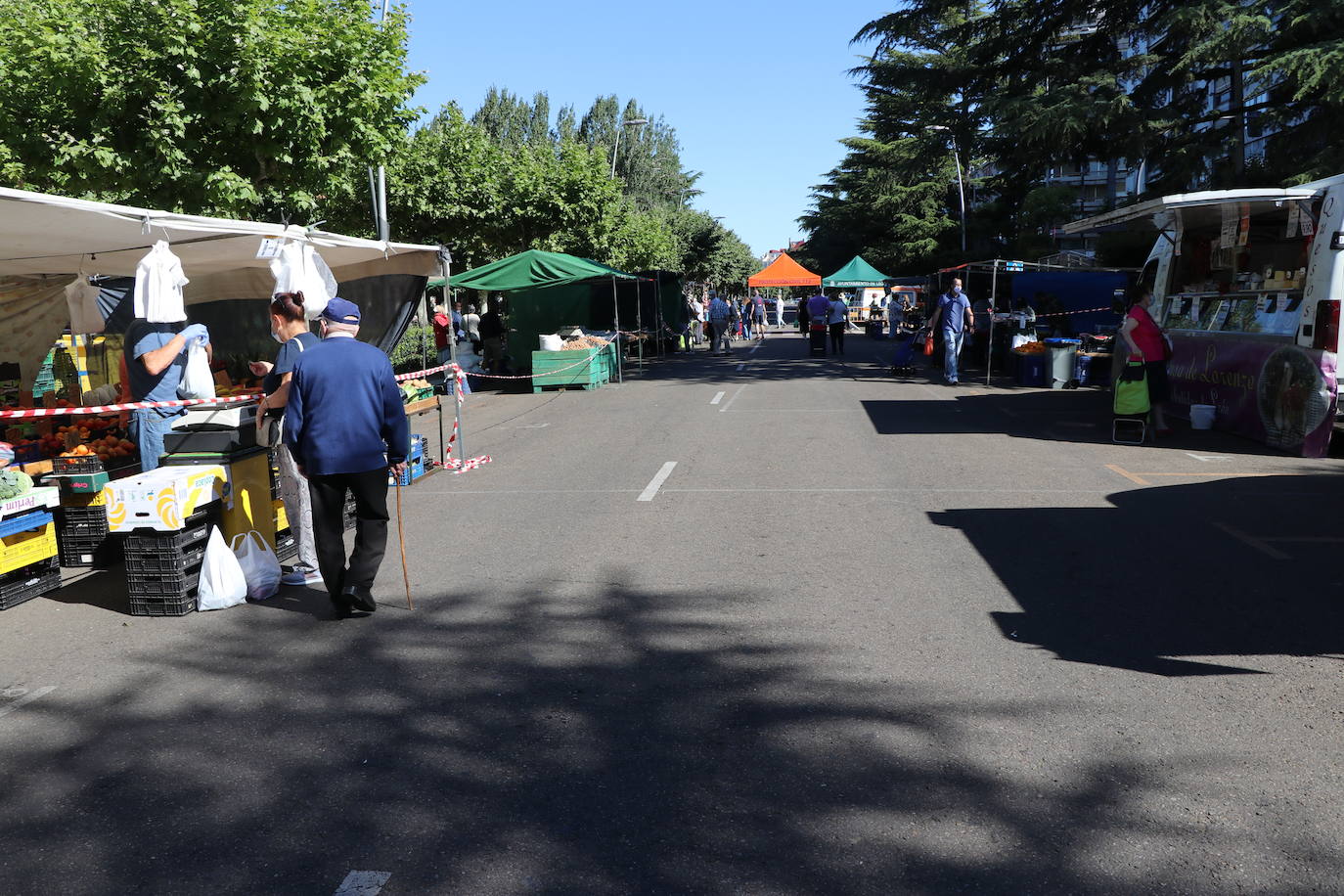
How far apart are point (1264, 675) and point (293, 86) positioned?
14070 millimetres

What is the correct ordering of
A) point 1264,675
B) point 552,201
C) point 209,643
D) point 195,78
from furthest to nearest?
point 552,201
point 195,78
point 209,643
point 1264,675

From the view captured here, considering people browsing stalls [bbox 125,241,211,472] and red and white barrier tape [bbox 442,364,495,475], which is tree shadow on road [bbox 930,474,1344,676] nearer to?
red and white barrier tape [bbox 442,364,495,475]

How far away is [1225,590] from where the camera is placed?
602 cm

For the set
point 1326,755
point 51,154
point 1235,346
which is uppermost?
point 51,154

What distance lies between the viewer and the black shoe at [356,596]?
5805mm

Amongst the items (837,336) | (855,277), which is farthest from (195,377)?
(855,277)

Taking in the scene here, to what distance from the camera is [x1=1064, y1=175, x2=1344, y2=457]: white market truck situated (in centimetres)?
1031

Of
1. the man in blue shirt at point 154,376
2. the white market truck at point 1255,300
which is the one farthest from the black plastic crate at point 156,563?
the white market truck at point 1255,300

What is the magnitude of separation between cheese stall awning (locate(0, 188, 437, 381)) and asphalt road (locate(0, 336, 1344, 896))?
2504mm

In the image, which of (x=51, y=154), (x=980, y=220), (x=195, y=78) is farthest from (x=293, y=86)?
(x=980, y=220)

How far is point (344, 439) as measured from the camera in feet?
18.8

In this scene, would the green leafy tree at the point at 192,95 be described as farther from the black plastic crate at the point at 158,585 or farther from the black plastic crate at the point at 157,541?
the black plastic crate at the point at 158,585

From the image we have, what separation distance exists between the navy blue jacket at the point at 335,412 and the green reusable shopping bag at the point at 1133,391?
8.92 meters

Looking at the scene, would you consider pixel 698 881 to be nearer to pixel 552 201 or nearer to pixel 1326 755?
pixel 1326 755
